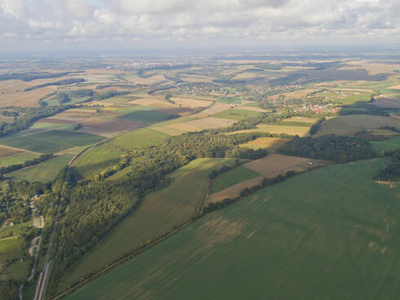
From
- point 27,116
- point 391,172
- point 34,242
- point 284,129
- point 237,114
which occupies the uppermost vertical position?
point 391,172

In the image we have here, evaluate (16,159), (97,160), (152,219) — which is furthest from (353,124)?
(16,159)

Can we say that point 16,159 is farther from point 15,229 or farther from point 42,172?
point 15,229

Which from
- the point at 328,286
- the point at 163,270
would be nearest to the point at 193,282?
the point at 163,270

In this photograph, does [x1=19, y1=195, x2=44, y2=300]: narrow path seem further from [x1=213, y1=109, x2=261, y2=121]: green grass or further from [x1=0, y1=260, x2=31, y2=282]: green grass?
[x1=213, y1=109, x2=261, y2=121]: green grass

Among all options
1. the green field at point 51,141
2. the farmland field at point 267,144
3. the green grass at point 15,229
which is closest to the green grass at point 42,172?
the green field at point 51,141

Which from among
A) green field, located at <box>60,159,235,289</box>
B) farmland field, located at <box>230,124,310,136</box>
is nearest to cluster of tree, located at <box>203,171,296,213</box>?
green field, located at <box>60,159,235,289</box>

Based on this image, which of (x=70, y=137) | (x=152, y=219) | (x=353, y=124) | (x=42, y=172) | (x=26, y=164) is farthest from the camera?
(x=70, y=137)

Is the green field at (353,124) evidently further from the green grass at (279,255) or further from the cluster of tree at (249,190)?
the green grass at (279,255)

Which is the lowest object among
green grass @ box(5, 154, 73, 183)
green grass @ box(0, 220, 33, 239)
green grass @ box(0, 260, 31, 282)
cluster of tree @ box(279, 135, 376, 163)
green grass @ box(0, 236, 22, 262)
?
green grass @ box(0, 220, 33, 239)
